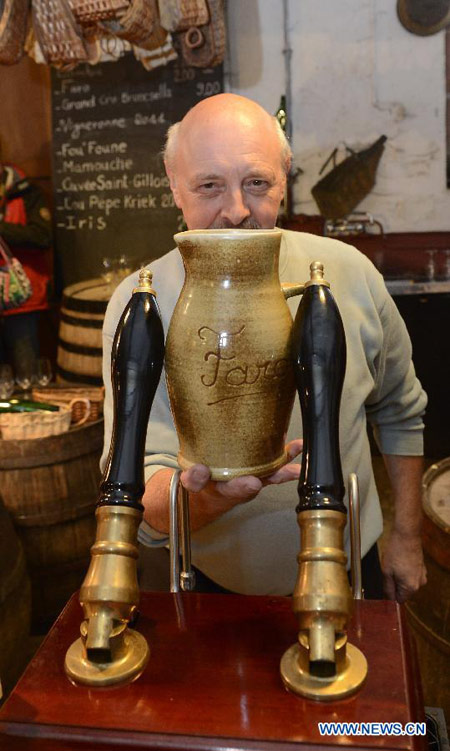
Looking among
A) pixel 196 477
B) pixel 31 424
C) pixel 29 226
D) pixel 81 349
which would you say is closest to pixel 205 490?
pixel 196 477

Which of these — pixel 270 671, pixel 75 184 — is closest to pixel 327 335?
pixel 270 671

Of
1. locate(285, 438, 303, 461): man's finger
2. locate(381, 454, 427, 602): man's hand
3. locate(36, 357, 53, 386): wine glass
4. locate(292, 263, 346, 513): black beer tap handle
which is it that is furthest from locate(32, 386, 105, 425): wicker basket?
locate(292, 263, 346, 513): black beer tap handle

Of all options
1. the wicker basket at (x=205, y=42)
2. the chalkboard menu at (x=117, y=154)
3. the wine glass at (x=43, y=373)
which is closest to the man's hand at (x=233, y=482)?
the wine glass at (x=43, y=373)

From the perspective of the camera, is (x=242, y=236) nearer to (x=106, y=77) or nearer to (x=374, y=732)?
(x=374, y=732)

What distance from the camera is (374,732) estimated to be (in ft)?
2.63

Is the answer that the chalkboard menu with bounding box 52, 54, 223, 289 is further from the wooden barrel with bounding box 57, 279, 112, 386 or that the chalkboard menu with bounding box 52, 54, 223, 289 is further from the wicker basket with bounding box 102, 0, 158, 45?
the wicker basket with bounding box 102, 0, 158, 45

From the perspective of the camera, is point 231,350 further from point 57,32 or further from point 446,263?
point 446,263

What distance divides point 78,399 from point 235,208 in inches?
76.5

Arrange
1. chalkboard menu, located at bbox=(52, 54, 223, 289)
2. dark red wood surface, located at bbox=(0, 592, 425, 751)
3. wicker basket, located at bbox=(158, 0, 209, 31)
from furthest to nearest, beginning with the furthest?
chalkboard menu, located at bbox=(52, 54, 223, 289) < wicker basket, located at bbox=(158, 0, 209, 31) < dark red wood surface, located at bbox=(0, 592, 425, 751)

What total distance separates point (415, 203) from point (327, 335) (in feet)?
13.4

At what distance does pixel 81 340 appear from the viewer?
3.61 meters

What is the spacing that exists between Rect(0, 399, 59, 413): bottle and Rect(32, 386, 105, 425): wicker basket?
3.8 inches

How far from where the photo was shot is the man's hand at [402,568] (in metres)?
1.63

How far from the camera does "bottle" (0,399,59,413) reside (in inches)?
112
